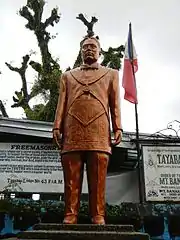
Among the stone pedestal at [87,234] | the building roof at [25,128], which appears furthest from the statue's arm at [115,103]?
the building roof at [25,128]

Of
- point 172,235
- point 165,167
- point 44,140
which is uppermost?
point 44,140

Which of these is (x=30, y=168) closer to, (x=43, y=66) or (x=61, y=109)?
(x=61, y=109)

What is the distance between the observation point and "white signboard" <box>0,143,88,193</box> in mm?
10195

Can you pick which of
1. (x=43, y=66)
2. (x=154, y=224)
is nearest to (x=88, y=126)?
(x=154, y=224)

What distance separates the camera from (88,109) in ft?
18.0

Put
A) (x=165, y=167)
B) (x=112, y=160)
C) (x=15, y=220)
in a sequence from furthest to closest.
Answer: (x=112, y=160), (x=165, y=167), (x=15, y=220)

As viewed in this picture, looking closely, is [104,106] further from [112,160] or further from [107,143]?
[112,160]

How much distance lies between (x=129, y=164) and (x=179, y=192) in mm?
1903

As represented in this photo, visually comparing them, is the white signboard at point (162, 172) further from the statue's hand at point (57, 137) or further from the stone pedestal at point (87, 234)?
the stone pedestal at point (87, 234)

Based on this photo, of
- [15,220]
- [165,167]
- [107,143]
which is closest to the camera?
[107,143]

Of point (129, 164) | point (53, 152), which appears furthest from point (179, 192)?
point (53, 152)

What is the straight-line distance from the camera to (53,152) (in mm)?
10422

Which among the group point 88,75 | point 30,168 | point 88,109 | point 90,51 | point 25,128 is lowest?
point 30,168

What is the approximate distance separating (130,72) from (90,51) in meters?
5.28
